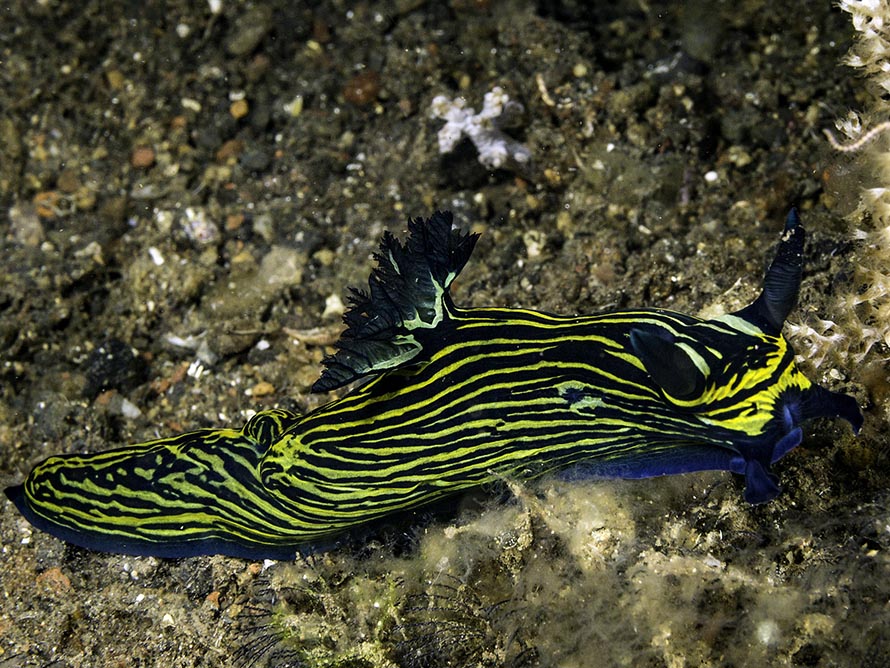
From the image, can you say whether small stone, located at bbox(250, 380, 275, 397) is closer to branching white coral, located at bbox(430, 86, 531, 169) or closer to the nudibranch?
the nudibranch

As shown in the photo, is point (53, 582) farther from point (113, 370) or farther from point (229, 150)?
point (229, 150)

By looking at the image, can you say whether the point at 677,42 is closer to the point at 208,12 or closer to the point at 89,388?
the point at 208,12

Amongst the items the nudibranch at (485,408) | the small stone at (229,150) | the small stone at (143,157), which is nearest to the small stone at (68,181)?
the small stone at (143,157)

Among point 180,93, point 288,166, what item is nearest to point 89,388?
point 288,166

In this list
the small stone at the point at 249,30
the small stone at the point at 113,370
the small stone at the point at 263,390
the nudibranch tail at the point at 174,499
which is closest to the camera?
the nudibranch tail at the point at 174,499

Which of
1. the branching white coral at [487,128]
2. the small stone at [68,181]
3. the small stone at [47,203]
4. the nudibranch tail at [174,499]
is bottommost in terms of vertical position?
the nudibranch tail at [174,499]

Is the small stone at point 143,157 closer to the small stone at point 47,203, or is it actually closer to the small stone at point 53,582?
the small stone at point 47,203

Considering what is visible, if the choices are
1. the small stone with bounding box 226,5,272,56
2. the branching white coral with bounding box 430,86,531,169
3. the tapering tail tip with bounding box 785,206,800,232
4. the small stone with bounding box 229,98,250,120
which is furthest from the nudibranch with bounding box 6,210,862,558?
the small stone with bounding box 226,5,272,56
